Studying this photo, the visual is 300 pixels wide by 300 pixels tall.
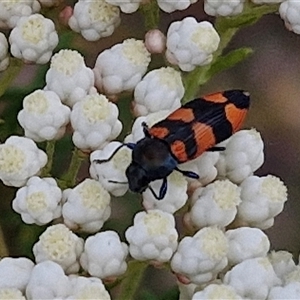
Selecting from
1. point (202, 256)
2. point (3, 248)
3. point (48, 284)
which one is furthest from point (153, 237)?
point (3, 248)

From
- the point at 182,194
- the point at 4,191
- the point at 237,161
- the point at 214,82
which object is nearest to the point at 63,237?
the point at 182,194

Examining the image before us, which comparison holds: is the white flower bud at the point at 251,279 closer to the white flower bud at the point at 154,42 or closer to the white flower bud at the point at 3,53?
the white flower bud at the point at 154,42

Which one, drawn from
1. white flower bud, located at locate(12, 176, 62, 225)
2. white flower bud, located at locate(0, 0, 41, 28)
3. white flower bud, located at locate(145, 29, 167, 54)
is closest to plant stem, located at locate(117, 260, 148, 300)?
white flower bud, located at locate(12, 176, 62, 225)

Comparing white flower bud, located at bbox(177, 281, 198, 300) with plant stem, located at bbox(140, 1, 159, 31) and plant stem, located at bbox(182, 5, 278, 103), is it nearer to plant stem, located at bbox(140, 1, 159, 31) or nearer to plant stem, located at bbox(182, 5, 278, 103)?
plant stem, located at bbox(182, 5, 278, 103)

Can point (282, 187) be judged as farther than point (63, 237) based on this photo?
Yes

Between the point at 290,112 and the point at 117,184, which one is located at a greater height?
the point at 117,184

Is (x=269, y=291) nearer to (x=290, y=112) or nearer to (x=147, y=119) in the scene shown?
(x=147, y=119)
